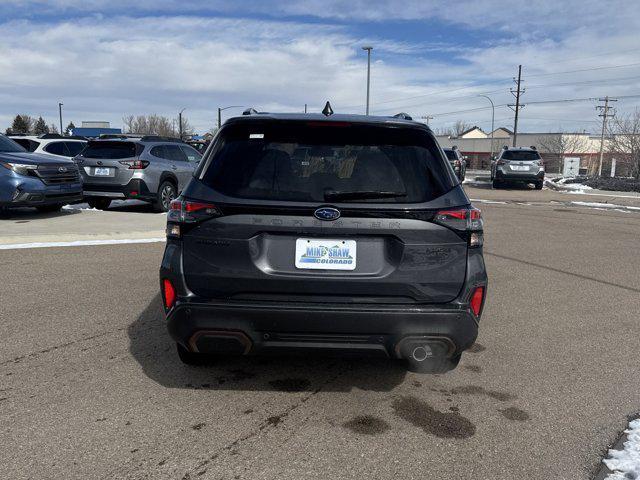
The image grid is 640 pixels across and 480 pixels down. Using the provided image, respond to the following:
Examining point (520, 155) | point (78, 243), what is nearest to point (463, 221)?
point (78, 243)

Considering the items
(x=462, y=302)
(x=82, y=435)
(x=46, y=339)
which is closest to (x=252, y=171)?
(x=462, y=302)

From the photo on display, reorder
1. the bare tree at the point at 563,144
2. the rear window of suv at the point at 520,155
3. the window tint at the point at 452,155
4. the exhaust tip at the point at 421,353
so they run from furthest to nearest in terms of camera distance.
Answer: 1. the bare tree at the point at 563,144
2. the rear window of suv at the point at 520,155
3. the window tint at the point at 452,155
4. the exhaust tip at the point at 421,353

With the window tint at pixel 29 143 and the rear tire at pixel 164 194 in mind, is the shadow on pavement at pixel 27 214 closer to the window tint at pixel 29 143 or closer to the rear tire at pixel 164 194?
the rear tire at pixel 164 194

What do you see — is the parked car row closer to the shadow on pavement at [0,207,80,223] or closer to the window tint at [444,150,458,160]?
the shadow on pavement at [0,207,80,223]

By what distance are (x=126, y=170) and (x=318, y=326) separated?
996 cm

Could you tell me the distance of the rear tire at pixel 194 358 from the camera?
12.2 feet

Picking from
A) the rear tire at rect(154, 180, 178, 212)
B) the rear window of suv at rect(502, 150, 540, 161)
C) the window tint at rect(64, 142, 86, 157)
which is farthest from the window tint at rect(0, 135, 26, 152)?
the rear window of suv at rect(502, 150, 540, 161)

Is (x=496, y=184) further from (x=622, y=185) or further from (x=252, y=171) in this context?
(x=252, y=171)

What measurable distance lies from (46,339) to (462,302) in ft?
10.8

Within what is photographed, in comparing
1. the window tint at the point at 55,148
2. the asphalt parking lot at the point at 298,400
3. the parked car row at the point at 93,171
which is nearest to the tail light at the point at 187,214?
the asphalt parking lot at the point at 298,400

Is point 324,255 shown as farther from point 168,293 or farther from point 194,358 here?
point 194,358

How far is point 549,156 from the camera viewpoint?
8062cm

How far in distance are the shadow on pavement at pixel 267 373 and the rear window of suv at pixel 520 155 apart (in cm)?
2295

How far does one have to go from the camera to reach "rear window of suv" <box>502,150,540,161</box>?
24781 mm
